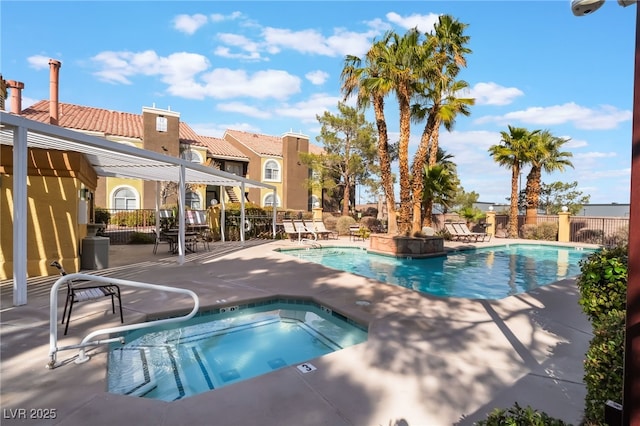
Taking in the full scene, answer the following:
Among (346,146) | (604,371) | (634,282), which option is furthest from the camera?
(346,146)

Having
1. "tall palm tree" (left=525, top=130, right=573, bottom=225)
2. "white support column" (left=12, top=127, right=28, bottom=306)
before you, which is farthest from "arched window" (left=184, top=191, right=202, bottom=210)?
"tall palm tree" (left=525, top=130, right=573, bottom=225)

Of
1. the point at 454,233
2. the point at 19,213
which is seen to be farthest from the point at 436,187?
the point at 19,213

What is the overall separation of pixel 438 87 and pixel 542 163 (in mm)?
10925

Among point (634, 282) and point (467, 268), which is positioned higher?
point (634, 282)

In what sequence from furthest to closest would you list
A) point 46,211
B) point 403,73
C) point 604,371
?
point 403,73 → point 46,211 → point 604,371

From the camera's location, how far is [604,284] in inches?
133

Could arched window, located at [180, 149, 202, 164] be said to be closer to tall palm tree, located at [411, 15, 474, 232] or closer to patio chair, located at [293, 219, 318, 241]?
patio chair, located at [293, 219, 318, 241]

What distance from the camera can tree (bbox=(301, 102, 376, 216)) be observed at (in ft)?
91.0

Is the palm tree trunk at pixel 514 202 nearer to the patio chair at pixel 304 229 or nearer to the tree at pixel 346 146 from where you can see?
the tree at pixel 346 146

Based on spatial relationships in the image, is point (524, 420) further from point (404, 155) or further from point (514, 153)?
point (514, 153)

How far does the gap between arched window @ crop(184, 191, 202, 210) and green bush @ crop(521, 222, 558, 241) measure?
24071mm

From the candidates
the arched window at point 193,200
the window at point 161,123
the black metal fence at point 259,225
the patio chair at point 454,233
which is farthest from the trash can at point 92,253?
the arched window at point 193,200

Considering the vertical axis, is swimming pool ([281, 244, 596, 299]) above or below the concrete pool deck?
below

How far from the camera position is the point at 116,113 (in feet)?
89.7
